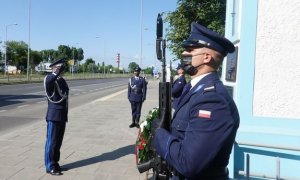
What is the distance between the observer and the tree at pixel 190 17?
12359 millimetres

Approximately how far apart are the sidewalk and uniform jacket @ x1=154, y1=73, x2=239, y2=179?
422 centimetres

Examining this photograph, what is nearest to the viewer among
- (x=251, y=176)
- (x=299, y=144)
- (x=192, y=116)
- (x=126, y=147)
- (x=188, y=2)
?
(x=192, y=116)

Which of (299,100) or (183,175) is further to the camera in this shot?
(299,100)

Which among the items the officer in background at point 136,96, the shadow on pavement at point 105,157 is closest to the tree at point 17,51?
the officer in background at point 136,96

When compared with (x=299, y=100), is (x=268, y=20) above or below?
above

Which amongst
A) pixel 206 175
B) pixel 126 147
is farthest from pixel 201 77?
pixel 126 147

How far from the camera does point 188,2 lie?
13.6 m

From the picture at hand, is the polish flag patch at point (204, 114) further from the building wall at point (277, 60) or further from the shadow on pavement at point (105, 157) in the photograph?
A: the shadow on pavement at point (105, 157)

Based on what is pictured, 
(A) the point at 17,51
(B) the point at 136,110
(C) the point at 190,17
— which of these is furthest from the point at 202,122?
(A) the point at 17,51

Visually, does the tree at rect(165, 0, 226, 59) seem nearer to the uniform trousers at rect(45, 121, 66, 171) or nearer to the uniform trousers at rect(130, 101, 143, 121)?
the uniform trousers at rect(130, 101, 143, 121)

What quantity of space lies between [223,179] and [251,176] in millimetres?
1714

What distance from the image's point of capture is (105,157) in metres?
7.59

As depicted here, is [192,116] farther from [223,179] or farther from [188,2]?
[188,2]

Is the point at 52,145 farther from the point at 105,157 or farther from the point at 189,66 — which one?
the point at 189,66
